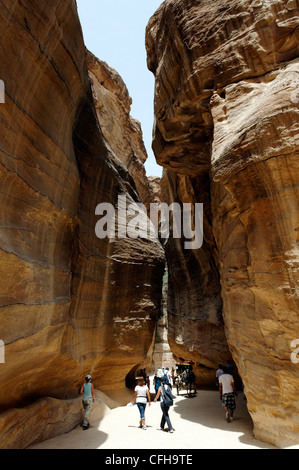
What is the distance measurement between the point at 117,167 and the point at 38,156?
14.9 feet

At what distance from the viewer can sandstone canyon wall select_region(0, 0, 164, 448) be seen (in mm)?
5121

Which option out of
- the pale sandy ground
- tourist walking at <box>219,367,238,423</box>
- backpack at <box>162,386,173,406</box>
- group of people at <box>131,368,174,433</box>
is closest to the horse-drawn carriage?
the pale sandy ground

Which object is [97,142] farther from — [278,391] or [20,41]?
[278,391]

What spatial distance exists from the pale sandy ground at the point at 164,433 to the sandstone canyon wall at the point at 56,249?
0.69 meters

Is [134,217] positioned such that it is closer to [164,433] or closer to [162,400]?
[162,400]

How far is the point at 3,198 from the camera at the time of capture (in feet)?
16.4

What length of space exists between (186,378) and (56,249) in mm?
8003

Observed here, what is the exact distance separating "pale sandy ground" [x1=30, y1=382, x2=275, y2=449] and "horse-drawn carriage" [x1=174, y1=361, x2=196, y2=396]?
2694 millimetres

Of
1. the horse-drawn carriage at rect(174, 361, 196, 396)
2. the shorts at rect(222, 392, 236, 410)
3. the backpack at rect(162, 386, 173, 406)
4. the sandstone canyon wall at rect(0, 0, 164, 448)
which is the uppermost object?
the sandstone canyon wall at rect(0, 0, 164, 448)

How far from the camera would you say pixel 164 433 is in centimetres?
616

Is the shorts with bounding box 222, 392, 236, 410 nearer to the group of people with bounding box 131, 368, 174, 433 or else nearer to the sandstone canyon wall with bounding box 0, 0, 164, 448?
the group of people with bounding box 131, 368, 174, 433

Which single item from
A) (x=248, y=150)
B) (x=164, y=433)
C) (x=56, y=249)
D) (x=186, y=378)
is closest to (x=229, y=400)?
(x=164, y=433)

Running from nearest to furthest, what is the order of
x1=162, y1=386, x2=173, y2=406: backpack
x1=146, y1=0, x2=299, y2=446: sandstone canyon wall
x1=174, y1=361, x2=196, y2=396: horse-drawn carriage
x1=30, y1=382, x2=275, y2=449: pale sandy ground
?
1. x1=30, y1=382, x2=275, y2=449: pale sandy ground
2. x1=146, y1=0, x2=299, y2=446: sandstone canyon wall
3. x1=162, y1=386, x2=173, y2=406: backpack
4. x1=174, y1=361, x2=196, y2=396: horse-drawn carriage
